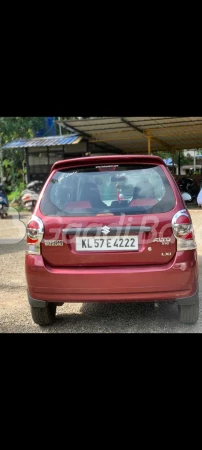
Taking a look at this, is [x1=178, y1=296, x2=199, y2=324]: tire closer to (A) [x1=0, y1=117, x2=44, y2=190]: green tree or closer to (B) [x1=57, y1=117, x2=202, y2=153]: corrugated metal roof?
(B) [x1=57, y1=117, x2=202, y2=153]: corrugated metal roof

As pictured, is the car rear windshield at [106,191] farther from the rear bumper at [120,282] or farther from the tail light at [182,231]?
the rear bumper at [120,282]

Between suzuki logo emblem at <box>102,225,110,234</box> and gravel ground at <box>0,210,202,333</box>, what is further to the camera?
gravel ground at <box>0,210,202,333</box>

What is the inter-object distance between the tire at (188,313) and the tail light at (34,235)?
128 centimetres

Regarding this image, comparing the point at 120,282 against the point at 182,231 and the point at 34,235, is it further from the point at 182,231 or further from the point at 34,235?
the point at 34,235

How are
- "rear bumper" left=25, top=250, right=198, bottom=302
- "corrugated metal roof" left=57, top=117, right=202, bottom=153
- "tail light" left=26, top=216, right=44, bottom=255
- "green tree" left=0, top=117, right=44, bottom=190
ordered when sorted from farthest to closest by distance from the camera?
"green tree" left=0, top=117, right=44, bottom=190 < "corrugated metal roof" left=57, top=117, right=202, bottom=153 < "tail light" left=26, top=216, right=44, bottom=255 < "rear bumper" left=25, top=250, right=198, bottom=302

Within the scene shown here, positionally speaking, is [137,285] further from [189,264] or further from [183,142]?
[183,142]

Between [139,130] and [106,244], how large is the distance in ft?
39.9

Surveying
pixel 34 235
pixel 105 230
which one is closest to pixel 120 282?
pixel 105 230

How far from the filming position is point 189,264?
312cm

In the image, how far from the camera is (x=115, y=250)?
121 inches

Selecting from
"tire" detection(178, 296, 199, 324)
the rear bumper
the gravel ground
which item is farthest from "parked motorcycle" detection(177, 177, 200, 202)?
the rear bumper

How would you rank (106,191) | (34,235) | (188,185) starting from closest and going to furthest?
(34,235)
(106,191)
(188,185)

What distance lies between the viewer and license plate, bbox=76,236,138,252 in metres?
3.06
